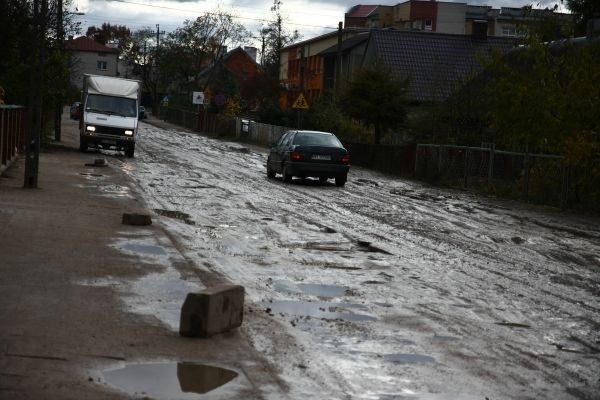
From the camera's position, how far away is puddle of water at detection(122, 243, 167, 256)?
1335cm

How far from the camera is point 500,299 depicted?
11125mm

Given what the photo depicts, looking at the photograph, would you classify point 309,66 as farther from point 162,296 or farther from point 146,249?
point 162,296

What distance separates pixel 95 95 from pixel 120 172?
36.0 feet

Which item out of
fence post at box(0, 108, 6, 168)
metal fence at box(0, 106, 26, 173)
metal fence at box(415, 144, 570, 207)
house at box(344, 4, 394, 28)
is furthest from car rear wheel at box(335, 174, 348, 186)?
house at box(344, 4, 394, 28)

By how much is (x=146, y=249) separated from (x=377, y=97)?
33075 mm

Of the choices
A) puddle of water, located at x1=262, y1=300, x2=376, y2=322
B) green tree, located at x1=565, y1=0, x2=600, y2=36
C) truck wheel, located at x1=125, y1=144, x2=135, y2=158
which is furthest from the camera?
green tree, located at x1=565, y1=0, x2=600, y2=36

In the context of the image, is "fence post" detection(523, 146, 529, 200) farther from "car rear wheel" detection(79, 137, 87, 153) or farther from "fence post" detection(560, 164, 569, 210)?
"car rear wheel" detection(79, 137, 87, 153)

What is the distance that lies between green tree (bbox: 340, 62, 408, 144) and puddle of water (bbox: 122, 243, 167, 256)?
106 feet

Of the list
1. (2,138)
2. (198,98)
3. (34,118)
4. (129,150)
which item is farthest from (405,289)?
(198,98)

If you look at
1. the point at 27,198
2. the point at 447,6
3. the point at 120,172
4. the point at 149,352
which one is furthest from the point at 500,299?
the point at 447,6

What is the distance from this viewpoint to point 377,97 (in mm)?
45875

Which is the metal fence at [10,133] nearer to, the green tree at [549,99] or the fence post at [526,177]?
the green tree at [549,99]

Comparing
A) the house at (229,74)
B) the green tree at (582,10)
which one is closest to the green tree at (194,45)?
the house at (229,74)

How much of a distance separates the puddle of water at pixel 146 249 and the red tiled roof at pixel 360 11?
4203 inches
